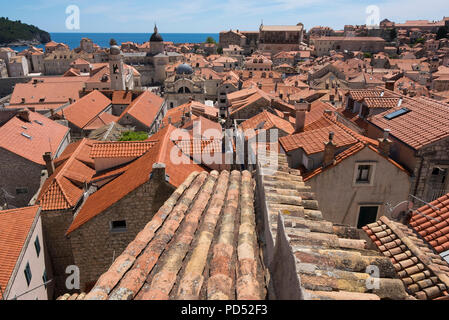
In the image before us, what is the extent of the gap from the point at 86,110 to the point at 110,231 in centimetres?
3273

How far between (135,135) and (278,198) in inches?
995

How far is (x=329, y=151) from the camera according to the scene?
12.4 metres

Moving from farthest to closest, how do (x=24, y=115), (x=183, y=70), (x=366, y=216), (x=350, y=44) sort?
(x=350, y=44) < (x=183, y=70) < (x=24, y=115) < (x=366, y=216)

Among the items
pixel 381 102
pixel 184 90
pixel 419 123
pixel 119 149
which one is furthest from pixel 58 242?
pixel 184 90

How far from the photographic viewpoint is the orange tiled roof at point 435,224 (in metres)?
7.76

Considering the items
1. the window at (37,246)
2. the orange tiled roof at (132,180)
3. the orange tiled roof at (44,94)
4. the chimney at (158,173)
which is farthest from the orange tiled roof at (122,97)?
the chimney at (158,173)

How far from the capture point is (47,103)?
50.1 metres

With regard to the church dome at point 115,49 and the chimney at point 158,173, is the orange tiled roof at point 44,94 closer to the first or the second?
the church dome at point 115,49

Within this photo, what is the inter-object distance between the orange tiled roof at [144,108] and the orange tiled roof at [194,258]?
32.8m

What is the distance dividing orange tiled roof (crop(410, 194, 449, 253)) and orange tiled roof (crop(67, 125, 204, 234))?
7729 mm

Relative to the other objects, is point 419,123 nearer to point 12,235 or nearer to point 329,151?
point 329,151

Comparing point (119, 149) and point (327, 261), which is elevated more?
point (327, 261)
